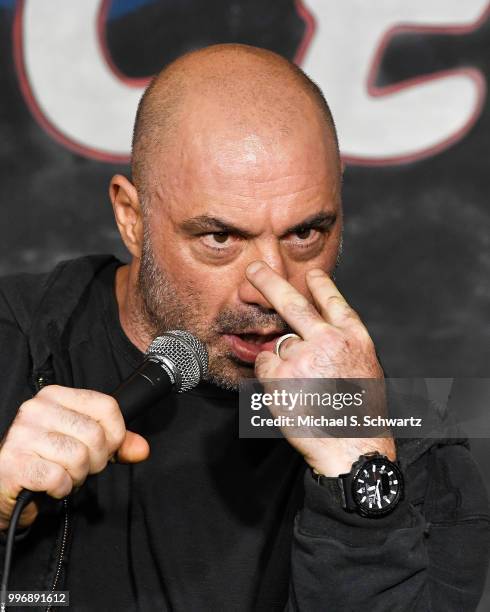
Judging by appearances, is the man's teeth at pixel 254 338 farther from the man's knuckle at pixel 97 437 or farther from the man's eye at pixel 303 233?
the man's knuckle at pixel 97 437

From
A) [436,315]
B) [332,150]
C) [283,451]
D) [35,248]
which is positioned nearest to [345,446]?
[283,451]

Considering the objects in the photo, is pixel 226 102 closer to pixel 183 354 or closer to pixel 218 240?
pixel 218 240

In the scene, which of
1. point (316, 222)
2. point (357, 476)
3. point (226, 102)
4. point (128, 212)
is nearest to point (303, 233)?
point (316, 222)

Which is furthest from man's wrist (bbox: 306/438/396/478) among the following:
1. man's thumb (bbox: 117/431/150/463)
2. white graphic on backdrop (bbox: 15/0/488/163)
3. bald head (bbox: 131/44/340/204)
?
white graphic on backdrop (bbox: 15/0/488/163)

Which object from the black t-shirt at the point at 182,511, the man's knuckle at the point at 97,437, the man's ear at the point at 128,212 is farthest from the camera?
the man's ear at the point at 128,212

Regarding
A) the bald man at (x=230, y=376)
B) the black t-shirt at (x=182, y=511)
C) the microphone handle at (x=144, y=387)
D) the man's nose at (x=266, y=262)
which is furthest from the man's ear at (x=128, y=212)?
the microphone handle at (x=144, y=387)

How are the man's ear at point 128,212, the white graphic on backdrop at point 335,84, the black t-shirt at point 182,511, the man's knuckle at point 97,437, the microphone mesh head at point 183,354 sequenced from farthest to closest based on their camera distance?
the white graphic on backdrop at point 335,84 → the man's ear at point 128,212 → the black t-shirt at point 182,511 → the microphone mesh head at point 183,354 → the man's knuckle at point 97,437

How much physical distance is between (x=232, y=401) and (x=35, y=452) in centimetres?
63

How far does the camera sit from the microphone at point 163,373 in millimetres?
1132

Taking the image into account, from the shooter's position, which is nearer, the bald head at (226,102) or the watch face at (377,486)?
the watch face at (377,486)

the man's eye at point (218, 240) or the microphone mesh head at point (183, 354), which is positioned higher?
the man's eye at point (218, 240)

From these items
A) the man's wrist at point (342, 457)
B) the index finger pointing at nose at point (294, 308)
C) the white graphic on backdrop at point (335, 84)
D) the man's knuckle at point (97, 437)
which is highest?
the white graphic on backdrop at point (335, 84)

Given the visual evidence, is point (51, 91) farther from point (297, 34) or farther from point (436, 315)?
point (436, 315)

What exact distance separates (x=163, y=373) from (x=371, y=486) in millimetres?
312
